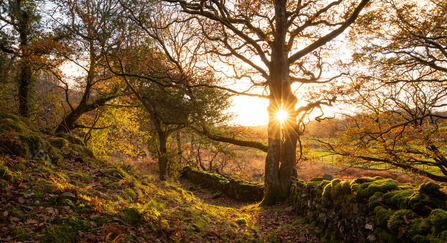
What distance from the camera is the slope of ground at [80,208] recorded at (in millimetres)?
3082

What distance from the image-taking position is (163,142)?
16094 mm

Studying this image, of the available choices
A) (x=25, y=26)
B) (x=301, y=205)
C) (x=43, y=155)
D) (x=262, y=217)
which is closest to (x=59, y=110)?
(x=25, y=26)

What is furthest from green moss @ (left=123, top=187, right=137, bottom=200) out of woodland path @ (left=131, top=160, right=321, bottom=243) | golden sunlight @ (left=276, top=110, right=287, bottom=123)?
golden sunlight @ (left=276, top=110, right=287, bottom=123)

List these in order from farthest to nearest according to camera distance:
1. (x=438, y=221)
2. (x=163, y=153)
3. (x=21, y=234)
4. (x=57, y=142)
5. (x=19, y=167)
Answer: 1. (x=163, y=153)
2. (x=57, y=142)
3. (x=19, y=167)
4. (x=438, y=221)
5. (x=21, y=234)

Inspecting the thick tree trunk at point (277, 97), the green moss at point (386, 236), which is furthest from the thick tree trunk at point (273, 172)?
the green moss at point (386, 236)

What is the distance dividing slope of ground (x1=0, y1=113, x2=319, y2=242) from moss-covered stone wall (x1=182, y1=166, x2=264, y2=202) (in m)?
5.48

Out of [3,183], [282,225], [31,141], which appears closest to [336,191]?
[282,225]

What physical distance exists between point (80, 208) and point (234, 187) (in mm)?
11110

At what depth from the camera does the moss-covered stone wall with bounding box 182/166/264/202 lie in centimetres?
1260

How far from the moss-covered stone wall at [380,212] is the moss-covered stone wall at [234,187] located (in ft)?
19.7

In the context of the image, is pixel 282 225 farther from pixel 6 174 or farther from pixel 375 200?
pixel 6 174

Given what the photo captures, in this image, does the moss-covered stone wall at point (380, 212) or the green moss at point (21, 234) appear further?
the moss-covered stone wall at point (380, 212)

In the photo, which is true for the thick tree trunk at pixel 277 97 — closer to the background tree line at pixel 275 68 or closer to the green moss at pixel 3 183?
the background tree line at pixel 275 68

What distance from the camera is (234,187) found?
46.1 feet
